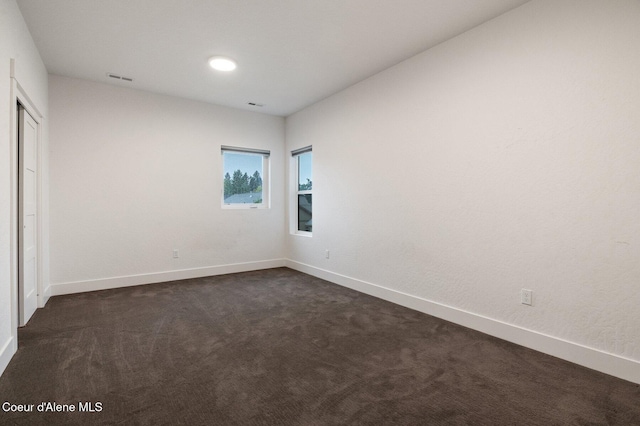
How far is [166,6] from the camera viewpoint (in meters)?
2.53

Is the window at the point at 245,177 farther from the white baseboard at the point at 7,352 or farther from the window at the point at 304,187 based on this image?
the white baseboard at the point at 7,352

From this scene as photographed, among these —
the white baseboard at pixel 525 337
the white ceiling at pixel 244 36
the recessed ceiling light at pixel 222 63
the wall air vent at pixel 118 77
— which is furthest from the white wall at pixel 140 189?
the white baseboard at pixel 525 337

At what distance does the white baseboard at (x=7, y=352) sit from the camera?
6.77 feet

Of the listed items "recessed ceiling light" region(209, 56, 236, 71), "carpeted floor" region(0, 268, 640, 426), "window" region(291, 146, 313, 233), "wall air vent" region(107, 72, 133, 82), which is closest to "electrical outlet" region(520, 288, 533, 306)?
"carpeted floor" region(0, 268, 640, 426)

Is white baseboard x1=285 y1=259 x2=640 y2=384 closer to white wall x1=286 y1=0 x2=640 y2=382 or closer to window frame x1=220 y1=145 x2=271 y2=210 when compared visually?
white wall x1=286 y1=0 x2=640 y2=382

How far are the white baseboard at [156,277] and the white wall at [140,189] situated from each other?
0.04 ft

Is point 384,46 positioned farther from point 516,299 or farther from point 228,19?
point 516,299

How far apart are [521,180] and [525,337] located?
4.04 ft

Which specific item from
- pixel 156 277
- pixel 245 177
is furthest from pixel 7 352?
pixel 245 177

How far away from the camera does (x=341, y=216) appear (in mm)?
4445

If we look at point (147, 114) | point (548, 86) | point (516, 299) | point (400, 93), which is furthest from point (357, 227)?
point (147, 114)

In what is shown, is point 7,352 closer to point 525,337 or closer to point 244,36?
point 244,36

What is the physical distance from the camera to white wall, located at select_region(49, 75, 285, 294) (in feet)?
13.0

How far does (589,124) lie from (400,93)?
1802 mm
